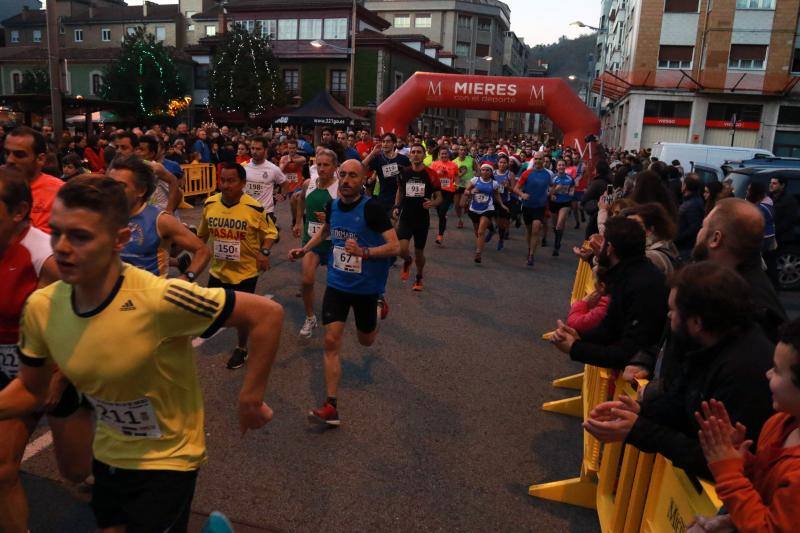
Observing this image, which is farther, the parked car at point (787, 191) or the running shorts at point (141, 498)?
the parked car at point (787, 191)

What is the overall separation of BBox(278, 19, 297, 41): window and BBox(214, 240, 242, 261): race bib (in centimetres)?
4546

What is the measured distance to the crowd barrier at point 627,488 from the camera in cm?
236

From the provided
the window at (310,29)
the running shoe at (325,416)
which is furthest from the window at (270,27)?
the running shoe at (325,416)

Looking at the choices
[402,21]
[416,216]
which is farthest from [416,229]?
[402,21]

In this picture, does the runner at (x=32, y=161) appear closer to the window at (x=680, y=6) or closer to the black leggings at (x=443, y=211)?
the black leggings at (x=443, y=211)

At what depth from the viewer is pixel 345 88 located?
46.5 metres

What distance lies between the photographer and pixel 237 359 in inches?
228

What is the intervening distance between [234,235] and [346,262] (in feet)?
4.18

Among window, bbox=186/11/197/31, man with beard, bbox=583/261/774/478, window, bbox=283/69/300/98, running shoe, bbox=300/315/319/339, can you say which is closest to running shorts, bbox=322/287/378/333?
running shoe, bbox=300/315/319/339

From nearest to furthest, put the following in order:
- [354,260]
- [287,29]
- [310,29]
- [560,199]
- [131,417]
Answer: [131,417], [354,260], [560,199], [310,29], [287,29]

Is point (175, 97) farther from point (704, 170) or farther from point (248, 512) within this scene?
point (248, 512)

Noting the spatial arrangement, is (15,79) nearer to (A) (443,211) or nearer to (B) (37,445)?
(A) (443,211)

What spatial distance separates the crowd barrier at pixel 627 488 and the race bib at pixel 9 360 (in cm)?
285

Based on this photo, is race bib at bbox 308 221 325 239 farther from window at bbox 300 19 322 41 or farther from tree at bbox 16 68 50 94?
tree at bbox 16 68 50 94
